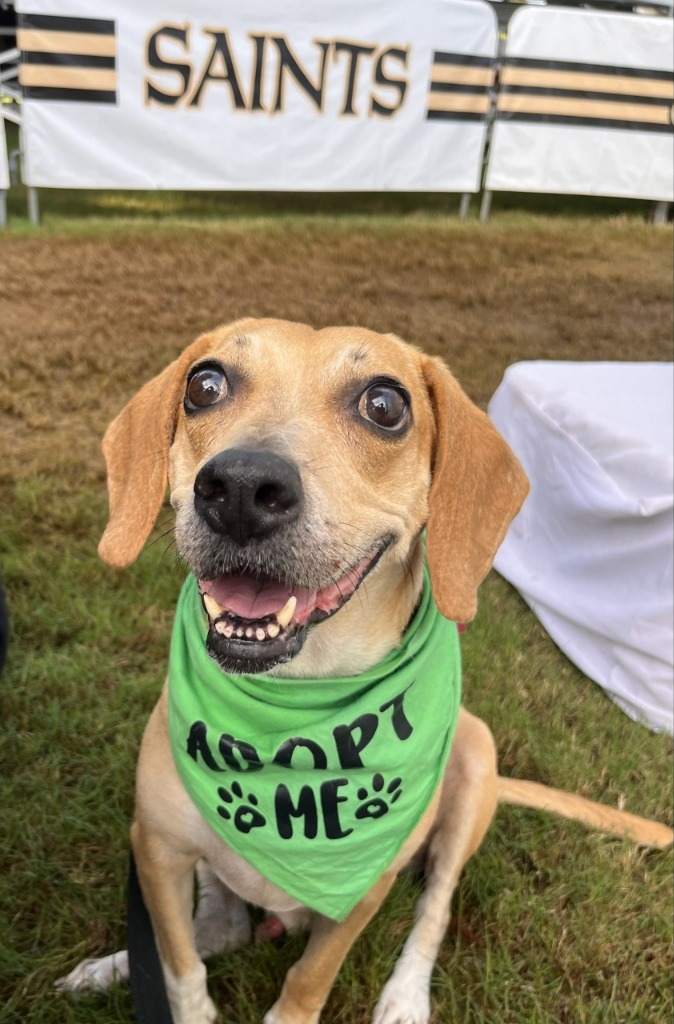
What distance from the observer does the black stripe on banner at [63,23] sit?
743 centimetres

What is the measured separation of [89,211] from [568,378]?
277 inches

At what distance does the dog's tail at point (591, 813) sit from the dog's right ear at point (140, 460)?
5.02 feet

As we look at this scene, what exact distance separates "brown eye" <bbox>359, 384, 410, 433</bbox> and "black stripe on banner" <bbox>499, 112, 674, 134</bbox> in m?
9.40

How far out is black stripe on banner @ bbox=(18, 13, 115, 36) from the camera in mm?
7434

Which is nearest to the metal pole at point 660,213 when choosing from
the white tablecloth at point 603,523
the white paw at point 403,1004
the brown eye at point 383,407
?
the white tablecloth at point 603,523

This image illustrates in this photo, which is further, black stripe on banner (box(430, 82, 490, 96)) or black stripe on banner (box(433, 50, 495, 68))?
black stripe on banner (box(430, 82, 490, 96))

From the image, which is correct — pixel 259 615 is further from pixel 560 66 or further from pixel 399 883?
pixel 560 66

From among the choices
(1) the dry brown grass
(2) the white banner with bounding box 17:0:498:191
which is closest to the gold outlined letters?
(2) the white banner with bounding box 17:0:498:191

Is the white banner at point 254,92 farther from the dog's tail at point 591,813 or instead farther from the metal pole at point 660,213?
the dog's tail at point 591,813

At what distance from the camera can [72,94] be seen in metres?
7.79

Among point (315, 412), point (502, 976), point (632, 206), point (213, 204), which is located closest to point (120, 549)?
point (315, 412)

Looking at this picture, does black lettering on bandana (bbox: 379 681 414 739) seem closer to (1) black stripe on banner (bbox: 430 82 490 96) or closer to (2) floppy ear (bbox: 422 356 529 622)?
(2) floppy ear (bbox: 422 356 529 622)

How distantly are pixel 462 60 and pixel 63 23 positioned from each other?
179 inches

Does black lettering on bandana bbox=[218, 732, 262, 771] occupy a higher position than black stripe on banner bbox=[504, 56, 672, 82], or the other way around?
black stripe on banner bbox=[504, 56, 672, 82]
